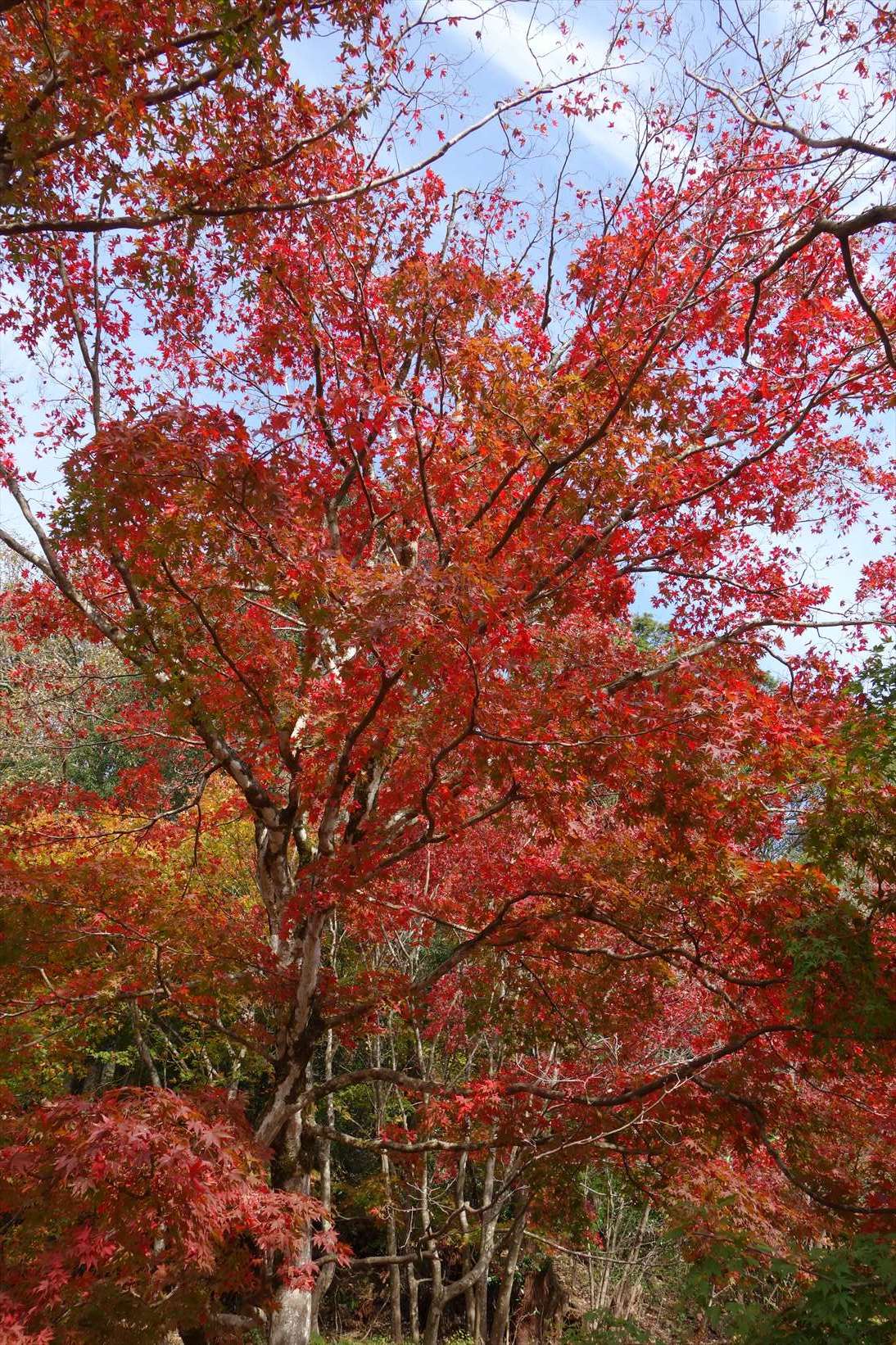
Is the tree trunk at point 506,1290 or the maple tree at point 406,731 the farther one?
the tree trunk at point 506,1290

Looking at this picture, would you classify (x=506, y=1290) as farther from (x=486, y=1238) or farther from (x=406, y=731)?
(x=406, y=731)

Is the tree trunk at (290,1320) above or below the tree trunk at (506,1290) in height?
above

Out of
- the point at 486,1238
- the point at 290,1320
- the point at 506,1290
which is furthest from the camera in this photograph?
the point at 506,1290

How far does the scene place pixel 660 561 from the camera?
720cm

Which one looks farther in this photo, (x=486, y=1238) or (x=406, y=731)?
(x=486, y=1238)

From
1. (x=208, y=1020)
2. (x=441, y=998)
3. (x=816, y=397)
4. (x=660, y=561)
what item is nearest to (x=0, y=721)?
(x=441, y=998)

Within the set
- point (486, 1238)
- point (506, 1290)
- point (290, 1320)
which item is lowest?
point (506, 1290)

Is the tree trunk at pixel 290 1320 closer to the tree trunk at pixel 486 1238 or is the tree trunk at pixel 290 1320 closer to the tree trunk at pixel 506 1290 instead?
the tree trunk at pixel 486 1238

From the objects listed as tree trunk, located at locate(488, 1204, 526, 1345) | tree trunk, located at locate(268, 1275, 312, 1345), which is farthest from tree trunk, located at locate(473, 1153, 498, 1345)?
tree trunk, located at locate(268, 1275, 312, 1345)

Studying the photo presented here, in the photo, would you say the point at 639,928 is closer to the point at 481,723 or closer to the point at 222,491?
the point at 481,723

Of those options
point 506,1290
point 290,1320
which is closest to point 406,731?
point 290,1320

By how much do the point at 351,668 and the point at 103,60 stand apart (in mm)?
3620

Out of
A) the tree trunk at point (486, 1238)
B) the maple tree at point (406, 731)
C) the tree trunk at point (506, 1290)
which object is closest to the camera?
the maple tree at point (406, 731)

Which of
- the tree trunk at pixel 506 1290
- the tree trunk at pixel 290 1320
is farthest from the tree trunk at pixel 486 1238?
the tree trunk at pixel 290 1320
